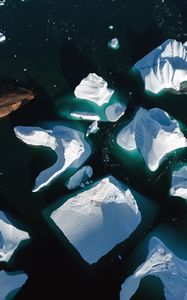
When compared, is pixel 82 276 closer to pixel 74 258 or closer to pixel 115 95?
pixel 74 258

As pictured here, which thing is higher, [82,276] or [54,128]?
[54,128]

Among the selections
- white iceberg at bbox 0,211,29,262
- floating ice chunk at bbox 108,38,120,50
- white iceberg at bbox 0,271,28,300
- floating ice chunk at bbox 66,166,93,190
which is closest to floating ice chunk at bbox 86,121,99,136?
floating ice chunk at bbox 66,166,93,190

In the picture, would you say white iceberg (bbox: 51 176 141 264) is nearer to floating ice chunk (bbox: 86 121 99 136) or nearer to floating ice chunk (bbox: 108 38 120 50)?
floating ice chunk (bbox: 86 121 99 136)

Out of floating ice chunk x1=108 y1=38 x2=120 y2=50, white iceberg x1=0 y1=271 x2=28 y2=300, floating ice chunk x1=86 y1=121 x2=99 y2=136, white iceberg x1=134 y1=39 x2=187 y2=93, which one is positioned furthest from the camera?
floating ice chunk x1=108 y1=38 x2=120 y2=50

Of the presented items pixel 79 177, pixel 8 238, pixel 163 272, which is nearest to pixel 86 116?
pixel 79 177

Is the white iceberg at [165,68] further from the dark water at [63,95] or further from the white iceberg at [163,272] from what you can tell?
the white iceberg at [163,272]

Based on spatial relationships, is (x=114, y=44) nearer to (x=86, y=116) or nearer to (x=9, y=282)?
(x=86, y=116)

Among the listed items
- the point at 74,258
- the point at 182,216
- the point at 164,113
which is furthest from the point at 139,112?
the point at 74,258
